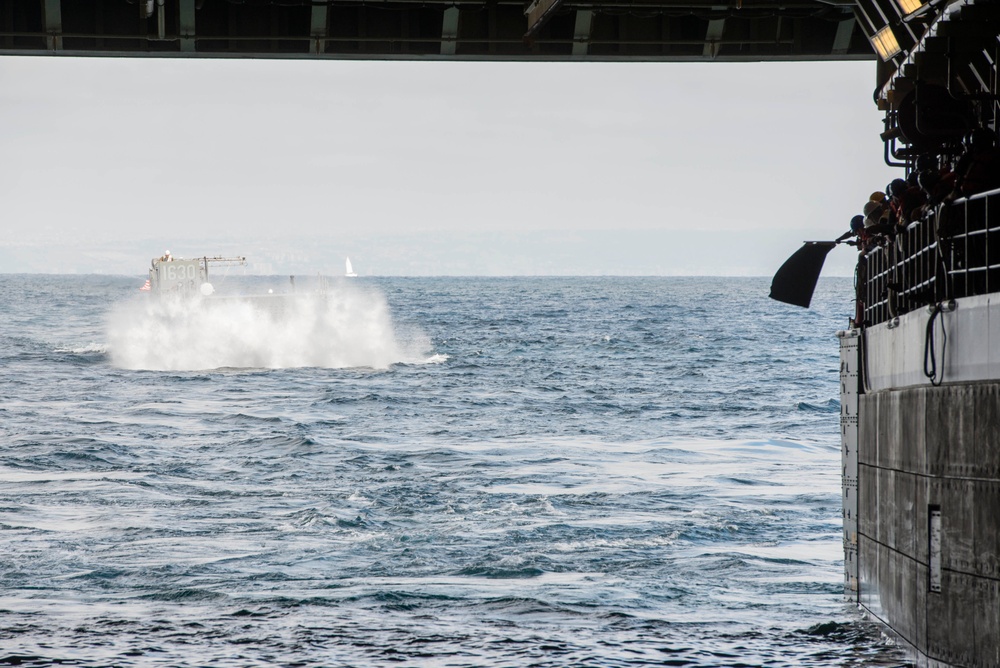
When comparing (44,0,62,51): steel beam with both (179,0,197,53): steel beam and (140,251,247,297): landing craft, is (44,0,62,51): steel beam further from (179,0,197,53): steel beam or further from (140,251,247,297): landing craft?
(140,251,247,297): landing craft

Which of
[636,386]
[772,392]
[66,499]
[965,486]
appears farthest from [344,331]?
[965,486]

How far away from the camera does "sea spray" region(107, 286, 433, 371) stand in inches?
2509

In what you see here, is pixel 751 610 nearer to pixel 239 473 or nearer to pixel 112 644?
pixel 112 644

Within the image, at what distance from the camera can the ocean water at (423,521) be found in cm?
1415

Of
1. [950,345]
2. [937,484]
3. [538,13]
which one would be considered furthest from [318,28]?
[937,484]

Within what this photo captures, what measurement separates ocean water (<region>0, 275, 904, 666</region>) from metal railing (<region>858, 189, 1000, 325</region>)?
3.60m

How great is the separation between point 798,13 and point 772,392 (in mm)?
28678

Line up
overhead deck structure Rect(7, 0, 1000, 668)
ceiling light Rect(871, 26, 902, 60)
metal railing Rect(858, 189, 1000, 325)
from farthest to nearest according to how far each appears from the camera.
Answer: ceiling light Rect(871, 26, 902, 60) → metal railing Rect(858, 189, 1000, 325) → overhead deck structure Rect(7, 0, 1000, 668)

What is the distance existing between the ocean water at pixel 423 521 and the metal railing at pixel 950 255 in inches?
142

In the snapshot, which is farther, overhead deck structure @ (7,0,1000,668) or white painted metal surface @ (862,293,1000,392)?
overhead deck structure @ (7,0,1000,668)

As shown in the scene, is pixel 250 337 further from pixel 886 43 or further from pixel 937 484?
pixel 937 484

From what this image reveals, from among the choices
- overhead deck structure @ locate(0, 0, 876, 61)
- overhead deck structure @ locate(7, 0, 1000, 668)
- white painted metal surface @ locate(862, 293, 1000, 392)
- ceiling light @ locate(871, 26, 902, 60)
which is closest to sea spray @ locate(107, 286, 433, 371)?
overhead deck structure @ locate(0, 0, 876, 61)

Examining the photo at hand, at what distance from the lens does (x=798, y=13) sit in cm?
2327

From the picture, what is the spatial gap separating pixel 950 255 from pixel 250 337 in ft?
187
